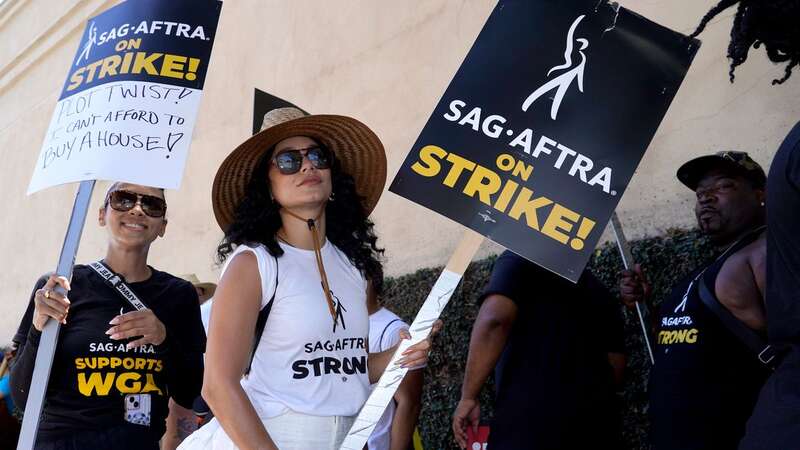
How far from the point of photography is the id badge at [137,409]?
12.4 ft

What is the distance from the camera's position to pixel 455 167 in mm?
2998

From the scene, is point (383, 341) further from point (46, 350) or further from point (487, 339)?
point (46, 350)

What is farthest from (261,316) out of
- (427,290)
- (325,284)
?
(427,290)

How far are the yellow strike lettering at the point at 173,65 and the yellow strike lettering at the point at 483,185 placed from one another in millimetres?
1615

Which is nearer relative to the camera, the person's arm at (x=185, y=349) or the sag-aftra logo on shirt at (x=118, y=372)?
the sag-aftra logo on shirt at (x=118, y=372)

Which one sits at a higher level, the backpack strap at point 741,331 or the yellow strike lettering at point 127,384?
A: the backpack strap at point 741,331

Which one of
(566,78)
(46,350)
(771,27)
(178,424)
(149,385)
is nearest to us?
(771,27)

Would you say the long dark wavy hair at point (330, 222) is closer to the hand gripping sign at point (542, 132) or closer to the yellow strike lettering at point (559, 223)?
the hand gripping sign at point (542, 132)

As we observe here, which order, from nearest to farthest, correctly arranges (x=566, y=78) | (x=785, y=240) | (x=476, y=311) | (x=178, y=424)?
(x=785, y=240)
(x=566, y=78)
(x=178, y=424)
(x=476, y=311)

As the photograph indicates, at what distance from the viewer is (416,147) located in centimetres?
300

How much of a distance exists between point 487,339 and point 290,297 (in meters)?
1.38

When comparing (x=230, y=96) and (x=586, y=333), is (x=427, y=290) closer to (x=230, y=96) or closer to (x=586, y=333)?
(x=586, y=333)

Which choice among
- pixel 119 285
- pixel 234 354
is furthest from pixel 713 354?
pixel 119 285

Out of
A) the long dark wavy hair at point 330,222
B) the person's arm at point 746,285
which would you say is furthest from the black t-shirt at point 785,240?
the long dark wavy hair at point 330,222
